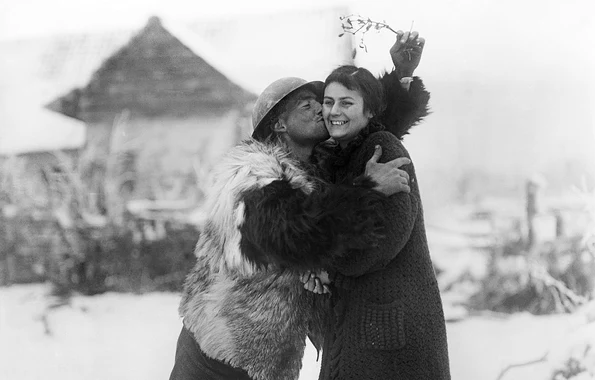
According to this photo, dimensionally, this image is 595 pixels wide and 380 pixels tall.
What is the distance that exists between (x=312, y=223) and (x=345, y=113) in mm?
336

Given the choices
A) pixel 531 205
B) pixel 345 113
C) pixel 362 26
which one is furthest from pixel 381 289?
pixel 531 205

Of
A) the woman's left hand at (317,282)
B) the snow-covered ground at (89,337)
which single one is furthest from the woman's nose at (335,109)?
the snow-covered ground at (89,337)

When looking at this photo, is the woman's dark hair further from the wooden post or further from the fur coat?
the wooden post

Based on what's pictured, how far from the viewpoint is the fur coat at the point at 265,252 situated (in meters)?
1.35

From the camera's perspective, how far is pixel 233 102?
3053mm

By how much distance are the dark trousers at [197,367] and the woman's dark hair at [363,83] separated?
2.72 ft

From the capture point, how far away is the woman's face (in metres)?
1.53

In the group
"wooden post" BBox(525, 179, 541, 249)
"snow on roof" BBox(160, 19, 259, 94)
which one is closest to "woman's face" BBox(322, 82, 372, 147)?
"wooden post" BBox(525, 179, 541, 249)

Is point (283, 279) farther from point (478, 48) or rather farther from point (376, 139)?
point (478, 48)

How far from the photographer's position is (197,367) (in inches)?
69.0

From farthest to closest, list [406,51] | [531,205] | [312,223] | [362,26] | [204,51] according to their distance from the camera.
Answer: [204,51] → [531,205] → [362,26] → [406,51] → [312,223]

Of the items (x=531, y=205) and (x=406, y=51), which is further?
(x=531, y=205)

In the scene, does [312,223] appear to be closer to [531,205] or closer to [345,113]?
[345,113]

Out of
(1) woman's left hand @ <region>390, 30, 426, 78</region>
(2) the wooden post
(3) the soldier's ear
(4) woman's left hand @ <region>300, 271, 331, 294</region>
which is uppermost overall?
(1) woman's left hand @ <region>390, 30, 426, 78</region>
